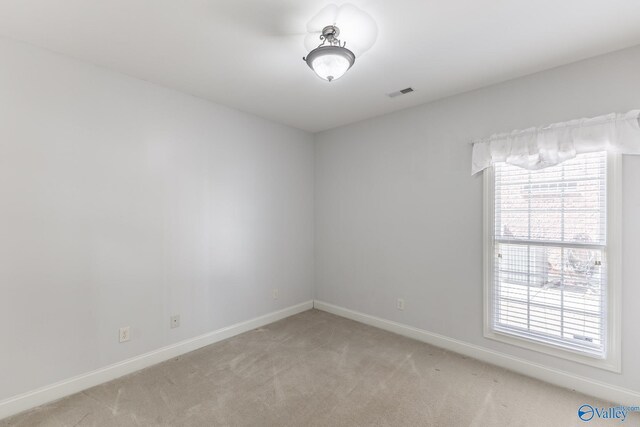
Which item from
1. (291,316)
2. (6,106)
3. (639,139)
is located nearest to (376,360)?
(291,316)

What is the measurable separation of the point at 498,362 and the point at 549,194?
155 cm

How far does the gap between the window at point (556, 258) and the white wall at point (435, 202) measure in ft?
0.30

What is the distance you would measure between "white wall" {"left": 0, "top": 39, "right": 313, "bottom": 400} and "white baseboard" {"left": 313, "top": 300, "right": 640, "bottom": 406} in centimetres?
165

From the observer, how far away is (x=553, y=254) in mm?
2363

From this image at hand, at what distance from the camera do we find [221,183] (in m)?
3.18

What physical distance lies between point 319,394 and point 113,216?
7.30 ft

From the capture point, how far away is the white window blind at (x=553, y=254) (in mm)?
2184

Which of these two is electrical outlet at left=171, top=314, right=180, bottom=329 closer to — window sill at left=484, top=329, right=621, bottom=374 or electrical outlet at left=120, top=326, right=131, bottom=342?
electrical outlet at left=120, top=326, right=131, bottom=342

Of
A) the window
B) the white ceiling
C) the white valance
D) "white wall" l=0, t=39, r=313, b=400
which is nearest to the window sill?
the window

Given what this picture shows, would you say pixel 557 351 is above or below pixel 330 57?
below

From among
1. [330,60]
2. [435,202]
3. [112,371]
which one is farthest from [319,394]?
[330,60]

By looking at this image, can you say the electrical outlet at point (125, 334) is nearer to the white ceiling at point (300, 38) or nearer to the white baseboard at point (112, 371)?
the white baseboard at point (112, 371)

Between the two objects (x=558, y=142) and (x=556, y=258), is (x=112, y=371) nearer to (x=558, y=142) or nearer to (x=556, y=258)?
(x=556, y=258)

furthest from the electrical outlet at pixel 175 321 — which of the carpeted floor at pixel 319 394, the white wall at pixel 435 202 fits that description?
the white wall at pixel 435 202
